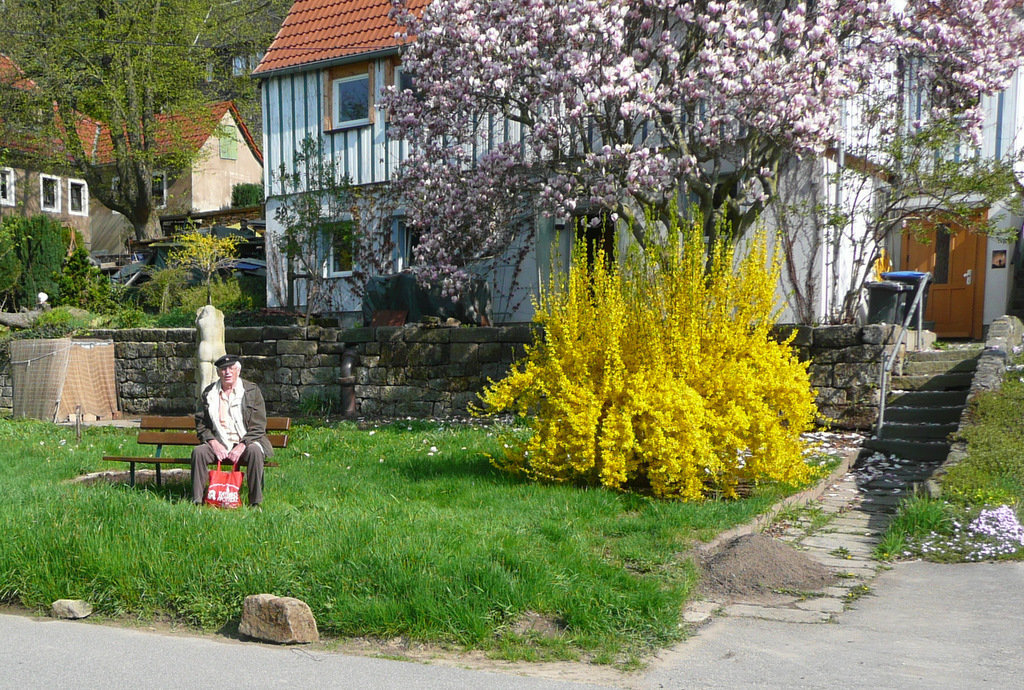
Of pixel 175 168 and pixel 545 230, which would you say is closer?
pixel 545 230

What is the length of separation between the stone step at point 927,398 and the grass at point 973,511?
2.74 metres

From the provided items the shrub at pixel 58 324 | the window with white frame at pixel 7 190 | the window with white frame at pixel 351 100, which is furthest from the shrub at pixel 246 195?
the window with white frame at pixel 351 100

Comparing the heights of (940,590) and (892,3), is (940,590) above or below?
below

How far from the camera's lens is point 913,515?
294 inches

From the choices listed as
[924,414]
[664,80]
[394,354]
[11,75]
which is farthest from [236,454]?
[11,75]

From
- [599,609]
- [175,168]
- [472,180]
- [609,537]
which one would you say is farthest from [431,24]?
[175,168]

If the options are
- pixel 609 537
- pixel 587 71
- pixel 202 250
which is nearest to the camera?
pixel 609 537

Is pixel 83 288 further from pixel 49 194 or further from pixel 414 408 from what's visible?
pixel 49 194

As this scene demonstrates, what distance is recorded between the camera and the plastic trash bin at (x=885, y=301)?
43.3 feet

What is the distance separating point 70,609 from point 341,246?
47.1ft

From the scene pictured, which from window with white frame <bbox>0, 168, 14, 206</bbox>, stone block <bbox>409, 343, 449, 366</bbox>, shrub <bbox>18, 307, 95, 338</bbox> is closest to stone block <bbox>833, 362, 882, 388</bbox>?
stone block <bbox>409, 343, 449, 366</bbox>

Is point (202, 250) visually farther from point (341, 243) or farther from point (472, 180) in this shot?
point (472, 180)

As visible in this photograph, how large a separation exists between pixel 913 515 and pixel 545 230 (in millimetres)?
10668

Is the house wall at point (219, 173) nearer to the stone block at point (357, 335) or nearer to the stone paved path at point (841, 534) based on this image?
the stone block at point (357, 335)
